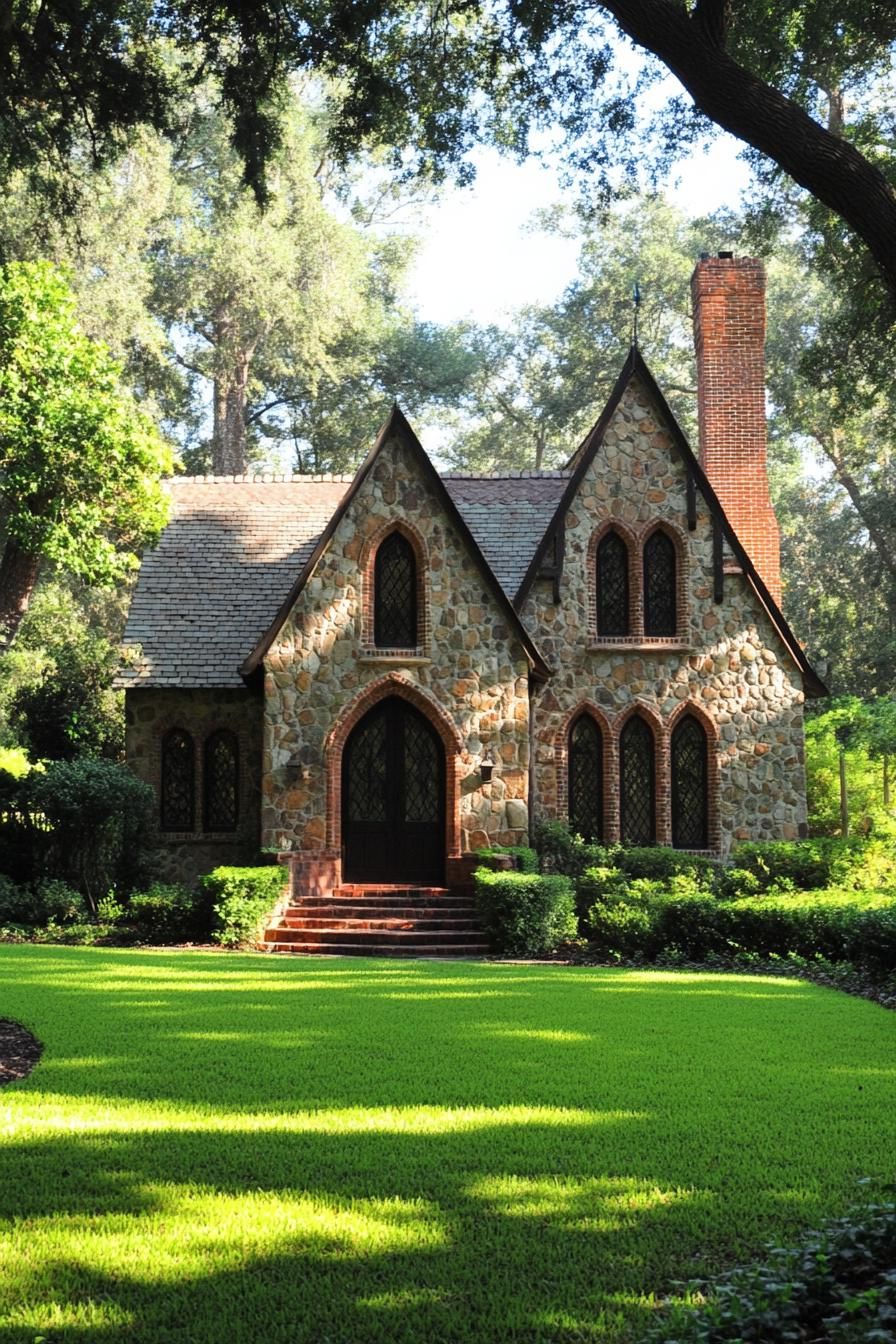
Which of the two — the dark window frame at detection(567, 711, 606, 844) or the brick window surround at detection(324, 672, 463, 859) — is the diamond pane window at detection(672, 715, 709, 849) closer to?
the dark window frame at detection(567, 711, 606, 844)

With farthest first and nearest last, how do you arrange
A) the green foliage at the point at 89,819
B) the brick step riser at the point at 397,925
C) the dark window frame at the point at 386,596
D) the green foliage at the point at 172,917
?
the dark window frame at the point at 386,596
the green foliage at the point at 89,819
the brick step riser at the point at 397,925
the green foliage at the point at 172,917

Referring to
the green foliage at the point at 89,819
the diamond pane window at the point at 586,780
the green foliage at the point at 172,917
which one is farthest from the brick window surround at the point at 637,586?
the green foliage at the point at 172,917

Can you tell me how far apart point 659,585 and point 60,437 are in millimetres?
9998

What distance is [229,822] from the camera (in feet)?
73.3

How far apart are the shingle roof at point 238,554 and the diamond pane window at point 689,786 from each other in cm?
383

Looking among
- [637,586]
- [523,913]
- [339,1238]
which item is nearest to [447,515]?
[637,586]

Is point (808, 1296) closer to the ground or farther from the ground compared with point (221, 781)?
closer to the ground

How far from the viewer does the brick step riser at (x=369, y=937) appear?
1800 cm

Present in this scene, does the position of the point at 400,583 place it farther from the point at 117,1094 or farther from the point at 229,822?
the point at 117,1094

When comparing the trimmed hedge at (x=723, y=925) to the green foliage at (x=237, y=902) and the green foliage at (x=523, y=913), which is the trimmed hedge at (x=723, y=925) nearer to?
the green foliage at (x=523, y=913)

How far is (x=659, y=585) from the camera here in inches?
892

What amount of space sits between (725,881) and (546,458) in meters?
33.2

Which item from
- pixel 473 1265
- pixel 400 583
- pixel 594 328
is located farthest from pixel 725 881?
pixel 594 328

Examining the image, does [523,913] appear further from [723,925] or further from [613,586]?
[613,586]
